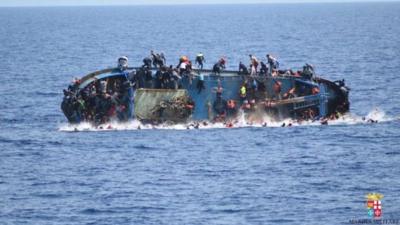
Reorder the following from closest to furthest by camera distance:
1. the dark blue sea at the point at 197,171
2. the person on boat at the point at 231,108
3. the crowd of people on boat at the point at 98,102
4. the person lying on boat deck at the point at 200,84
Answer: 1. the dark blue sea at the point at 197,171
2. the crowd of people on boat at the point at 98,102
3. the person lying on boat deck at the point at 200,84
4. the person on boat at the point at 231,108

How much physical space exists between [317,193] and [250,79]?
25263 mm

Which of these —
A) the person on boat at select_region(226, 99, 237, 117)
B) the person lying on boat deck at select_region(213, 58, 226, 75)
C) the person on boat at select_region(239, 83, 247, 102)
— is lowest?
the person on boat at select_region(226, 99, 237, 117)

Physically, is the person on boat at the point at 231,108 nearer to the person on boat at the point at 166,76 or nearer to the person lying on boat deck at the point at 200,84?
the person lying on boat deck at the point at 200,84

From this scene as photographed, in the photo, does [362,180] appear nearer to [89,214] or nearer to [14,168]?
[89,214]

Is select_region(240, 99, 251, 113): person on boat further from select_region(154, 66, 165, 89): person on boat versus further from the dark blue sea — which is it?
select_region(154, 66, 165, 89): person on boat

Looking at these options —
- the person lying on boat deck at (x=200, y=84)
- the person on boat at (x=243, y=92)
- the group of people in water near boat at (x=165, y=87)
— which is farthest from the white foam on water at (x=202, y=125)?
the person lying on boat deck at (x=200, y=84)

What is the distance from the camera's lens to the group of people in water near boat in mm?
96062

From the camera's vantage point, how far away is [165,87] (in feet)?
319

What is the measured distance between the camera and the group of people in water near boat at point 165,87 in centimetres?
9606

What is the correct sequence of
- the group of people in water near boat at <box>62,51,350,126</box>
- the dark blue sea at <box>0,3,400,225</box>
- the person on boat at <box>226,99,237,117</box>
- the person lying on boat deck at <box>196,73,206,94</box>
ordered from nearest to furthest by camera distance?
the dark blue sea at <box>0,3,400,225</box> → the group of people in water near boat at <box>62,51,350,126</box> → the person lying on boat deck at <box>196,73,206,94</box> → the person on boat at <box>226,99,237,117</box>

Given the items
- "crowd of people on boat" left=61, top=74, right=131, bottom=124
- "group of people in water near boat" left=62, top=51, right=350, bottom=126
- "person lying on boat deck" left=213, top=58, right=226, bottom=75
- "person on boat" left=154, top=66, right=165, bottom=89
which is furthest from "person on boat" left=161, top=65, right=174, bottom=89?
"person lying on boat deck" left=213, top=58, right=226, bottom=75

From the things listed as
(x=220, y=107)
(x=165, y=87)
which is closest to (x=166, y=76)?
(x=165, y=87)

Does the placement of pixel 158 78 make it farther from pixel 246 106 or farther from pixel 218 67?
pixel 246 106

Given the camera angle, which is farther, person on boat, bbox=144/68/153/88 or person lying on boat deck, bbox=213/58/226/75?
person lying on boat deck, bbox=213/58/226/75
